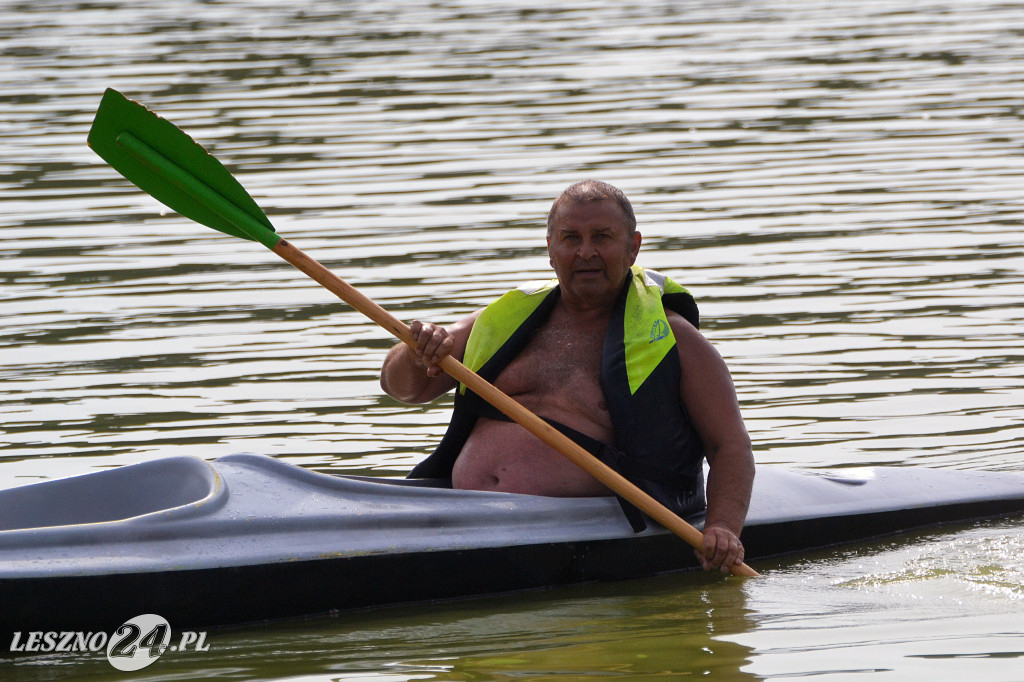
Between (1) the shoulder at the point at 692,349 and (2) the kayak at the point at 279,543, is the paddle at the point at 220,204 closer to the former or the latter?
(2) the kayak at the point at 279,543

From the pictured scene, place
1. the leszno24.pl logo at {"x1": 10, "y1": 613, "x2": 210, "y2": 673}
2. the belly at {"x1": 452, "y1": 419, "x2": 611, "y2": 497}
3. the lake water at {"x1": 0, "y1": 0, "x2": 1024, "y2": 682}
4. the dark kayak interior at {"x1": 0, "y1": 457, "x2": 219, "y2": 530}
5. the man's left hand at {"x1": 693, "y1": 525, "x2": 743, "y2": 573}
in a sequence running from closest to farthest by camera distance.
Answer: the leszno24.pl logo at {"x1": 10, "y1": 613, "x2": 210, "y2": 673} < the lake water at {"x1": 0, "y1": 0, "x2": 1024, "y2": 682} < the dark kayak interior at {"x1": 0, "y1": 457, "x2": 219, "y2": 530} < the man's left hand at {"x1": 693, "y1": 525, "x2": 743, "y2": 573} < the belly at {"x1": 452, "y1": 419, "x2": 611, "y2": 497}

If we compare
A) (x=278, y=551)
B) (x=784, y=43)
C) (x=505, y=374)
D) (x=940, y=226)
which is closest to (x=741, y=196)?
(x=940, y=226)

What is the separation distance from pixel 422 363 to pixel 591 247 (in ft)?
1.98

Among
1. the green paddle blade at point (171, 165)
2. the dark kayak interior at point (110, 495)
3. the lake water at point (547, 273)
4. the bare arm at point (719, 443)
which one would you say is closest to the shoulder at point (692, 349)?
the bare arm at point (719, 443)

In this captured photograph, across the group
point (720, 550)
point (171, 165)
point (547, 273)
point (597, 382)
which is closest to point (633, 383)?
point (597, 382)

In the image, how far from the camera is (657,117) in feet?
46.0

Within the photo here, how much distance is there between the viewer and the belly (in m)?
5.02

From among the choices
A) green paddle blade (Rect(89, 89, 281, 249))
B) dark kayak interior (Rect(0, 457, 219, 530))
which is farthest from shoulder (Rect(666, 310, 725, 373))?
dark kayak interior (Rect(0, 457, 219, 530))

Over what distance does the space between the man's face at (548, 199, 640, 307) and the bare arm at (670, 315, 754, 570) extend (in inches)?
11.9

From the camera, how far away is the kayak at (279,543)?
4.28 m

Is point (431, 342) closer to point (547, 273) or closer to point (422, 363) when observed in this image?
point (422, 363)

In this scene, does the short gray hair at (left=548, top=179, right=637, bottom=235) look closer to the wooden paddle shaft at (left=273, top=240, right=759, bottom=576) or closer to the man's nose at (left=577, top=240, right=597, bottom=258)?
the man's nose at (left=577, top=240, right=597, bottom=258)

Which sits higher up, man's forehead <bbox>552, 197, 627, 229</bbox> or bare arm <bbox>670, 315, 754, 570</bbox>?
man's forehead <bbox>552, 197, 627, 229</bbox>

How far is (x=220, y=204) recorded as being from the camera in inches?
195
